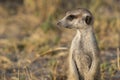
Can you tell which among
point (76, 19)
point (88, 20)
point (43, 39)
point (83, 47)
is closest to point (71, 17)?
point (76, 19)

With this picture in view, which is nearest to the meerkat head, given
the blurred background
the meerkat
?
the meerkat

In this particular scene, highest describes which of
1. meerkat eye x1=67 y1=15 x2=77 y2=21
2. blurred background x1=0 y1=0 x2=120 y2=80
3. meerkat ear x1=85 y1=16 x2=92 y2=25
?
meerkat eye x1=67 y1=15 x2=77 y2=21

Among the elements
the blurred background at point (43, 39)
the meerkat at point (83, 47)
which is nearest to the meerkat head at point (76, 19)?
the meerkat at point (83, 47)

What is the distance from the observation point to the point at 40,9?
9172 mm

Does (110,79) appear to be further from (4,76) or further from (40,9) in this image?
(40,9)

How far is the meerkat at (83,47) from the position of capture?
4.98 metres

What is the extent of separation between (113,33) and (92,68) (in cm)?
310

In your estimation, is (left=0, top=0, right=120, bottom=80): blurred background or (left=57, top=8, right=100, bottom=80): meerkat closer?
(left=57, top=8, right=100, bottom=80): meerkat

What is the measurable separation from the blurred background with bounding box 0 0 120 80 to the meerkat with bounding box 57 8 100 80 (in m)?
0.53

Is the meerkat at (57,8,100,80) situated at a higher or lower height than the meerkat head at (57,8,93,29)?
lower

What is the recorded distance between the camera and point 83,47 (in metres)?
5.07

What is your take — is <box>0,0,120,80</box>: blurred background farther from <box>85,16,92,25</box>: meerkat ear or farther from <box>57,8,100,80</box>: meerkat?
<box>85,16,92,25</box>: meerkat ear

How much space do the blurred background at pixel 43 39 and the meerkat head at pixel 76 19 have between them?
85cm

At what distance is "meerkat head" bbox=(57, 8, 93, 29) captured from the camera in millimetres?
4953
